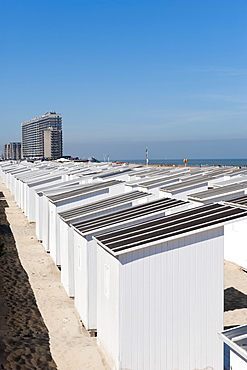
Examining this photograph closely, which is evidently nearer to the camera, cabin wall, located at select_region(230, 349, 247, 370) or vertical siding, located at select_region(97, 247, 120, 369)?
cabin wall, located at select_region(230, 349, 247, 370)

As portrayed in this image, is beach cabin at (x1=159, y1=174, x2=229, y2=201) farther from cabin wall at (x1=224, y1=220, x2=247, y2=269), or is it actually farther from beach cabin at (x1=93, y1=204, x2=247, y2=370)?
beach cabin at (x1=93, y1=204, x2=247, y2=370)

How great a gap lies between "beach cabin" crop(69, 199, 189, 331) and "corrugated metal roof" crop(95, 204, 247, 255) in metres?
0.77

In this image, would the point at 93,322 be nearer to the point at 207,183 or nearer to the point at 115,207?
the point at 115,207

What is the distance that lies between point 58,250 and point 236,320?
7.55m

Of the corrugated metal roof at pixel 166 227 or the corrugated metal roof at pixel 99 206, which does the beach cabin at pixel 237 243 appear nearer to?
the corrugated metal roof at pixel 99 206

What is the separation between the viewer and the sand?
9969 millimetres

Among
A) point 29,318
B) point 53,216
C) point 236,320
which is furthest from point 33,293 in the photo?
point 236,320

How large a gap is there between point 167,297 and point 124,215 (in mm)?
3732

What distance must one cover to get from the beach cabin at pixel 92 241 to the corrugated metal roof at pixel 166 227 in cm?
77

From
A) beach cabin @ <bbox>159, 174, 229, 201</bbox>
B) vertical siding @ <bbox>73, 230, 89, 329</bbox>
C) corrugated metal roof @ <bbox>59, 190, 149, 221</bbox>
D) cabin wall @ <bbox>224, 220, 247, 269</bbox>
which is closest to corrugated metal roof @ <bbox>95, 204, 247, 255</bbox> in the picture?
vertical siding @ <bbox>73, 230, 89, 329</bbox>

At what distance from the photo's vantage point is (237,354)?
265 inches

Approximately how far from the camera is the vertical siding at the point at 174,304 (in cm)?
882

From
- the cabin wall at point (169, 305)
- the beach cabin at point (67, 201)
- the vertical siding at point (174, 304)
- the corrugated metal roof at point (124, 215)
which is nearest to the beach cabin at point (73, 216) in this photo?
the corrugated metal roof at point (124, 215)

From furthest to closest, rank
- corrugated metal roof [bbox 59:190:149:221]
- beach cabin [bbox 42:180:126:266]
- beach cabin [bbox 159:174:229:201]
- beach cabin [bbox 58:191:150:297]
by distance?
beach cabin [bbox 159:174:229:201] → beach cabin [bbox 42:180:126:266] → corrugated metal roof [bbox 59:190:149:221] → beach cabin [bbox 58:191:150:297]
